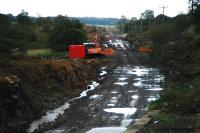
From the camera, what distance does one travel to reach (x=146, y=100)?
90.6ft

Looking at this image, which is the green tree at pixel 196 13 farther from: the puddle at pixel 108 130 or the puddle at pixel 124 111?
the puddle at pixel 108 130

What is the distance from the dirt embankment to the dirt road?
4.54 ft

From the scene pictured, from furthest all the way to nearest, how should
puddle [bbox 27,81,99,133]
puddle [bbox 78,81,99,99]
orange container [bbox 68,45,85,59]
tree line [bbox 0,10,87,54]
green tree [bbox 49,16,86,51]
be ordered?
green tree [bbox 49,16,86,51], orange container [bbox 68,45,85,59], tree line [bbox 0,10,87,54], puddle [bbox 78,81,99,99], puddle [bbox 27,81,99,133]

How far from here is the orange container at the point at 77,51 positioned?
51547 millimetres

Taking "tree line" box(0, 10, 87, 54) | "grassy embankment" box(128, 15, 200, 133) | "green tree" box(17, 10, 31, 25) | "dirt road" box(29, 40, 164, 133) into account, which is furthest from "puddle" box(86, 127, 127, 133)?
"green tree" box(17, 10, 31, 25)

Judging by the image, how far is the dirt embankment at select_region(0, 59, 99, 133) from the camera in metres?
22.0

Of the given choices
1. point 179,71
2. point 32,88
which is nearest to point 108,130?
point 32,88

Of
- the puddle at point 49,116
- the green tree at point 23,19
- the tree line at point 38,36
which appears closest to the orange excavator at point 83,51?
the tree line at point 38,36

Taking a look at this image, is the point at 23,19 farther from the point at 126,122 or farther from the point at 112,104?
the point at 126,122

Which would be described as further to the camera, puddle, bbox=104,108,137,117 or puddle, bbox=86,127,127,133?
puddle, bbox=104,108,137,117

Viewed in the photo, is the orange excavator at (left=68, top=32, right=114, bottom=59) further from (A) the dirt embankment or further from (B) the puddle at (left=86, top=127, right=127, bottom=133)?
(B) the puddle at (left=86, top=127, right=127, bottom=133)

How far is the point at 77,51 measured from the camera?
5172 cm

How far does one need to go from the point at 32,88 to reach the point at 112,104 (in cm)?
467

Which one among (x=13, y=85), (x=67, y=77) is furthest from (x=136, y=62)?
(x=13, y=85)
